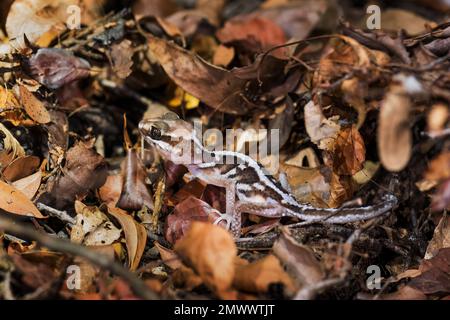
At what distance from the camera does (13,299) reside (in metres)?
2.51

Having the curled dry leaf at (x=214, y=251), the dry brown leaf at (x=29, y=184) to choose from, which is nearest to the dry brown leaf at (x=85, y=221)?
the dry brown leaf at (x=29, y=184)

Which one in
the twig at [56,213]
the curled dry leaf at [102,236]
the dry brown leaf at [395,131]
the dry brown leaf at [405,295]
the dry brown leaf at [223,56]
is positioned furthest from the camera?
the dry brown leaf at [223,56]

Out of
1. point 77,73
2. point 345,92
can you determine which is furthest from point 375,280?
point 77,73

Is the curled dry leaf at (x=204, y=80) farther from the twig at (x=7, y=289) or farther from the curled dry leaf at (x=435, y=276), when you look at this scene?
the twig at (x=7, y=289)

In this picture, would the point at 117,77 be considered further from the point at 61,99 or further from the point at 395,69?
the point at 395,69

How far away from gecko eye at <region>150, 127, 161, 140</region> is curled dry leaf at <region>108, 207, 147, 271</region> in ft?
2.29

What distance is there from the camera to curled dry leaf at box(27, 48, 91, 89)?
12.8ft

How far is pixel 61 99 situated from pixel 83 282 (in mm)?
1762

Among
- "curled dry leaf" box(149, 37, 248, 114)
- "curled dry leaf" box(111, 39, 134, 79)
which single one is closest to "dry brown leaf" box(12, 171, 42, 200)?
"curled dry leaf" box(111, 39, 134, 79)

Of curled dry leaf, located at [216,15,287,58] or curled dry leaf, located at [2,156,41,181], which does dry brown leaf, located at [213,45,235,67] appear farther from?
curled dry leaf, located at [2,156,41,181]

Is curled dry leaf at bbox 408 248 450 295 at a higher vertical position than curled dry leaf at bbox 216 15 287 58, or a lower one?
lower

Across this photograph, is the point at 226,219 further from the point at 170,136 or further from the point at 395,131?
the point at 395,131

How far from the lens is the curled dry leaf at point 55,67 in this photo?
389 centimetres

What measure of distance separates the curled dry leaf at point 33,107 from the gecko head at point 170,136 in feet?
2.19
